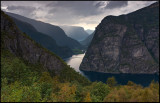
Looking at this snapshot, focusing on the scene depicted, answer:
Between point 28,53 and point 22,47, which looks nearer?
point 22,47

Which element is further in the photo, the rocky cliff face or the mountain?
the rocky cliff face

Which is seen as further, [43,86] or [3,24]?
[3,24]

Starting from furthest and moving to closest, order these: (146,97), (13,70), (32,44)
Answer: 1. (32,44)
2. (13,70)
3. (146,97)

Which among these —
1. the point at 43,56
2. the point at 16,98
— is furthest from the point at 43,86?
the point at 43,56

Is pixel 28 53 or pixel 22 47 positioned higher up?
pixel 22 47

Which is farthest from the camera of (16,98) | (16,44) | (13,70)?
(16,44)

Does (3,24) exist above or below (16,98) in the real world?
above

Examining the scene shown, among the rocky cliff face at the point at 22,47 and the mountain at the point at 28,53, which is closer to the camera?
the mountain at the point at 28,53

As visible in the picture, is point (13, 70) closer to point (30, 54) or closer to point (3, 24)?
point (30, 54)
